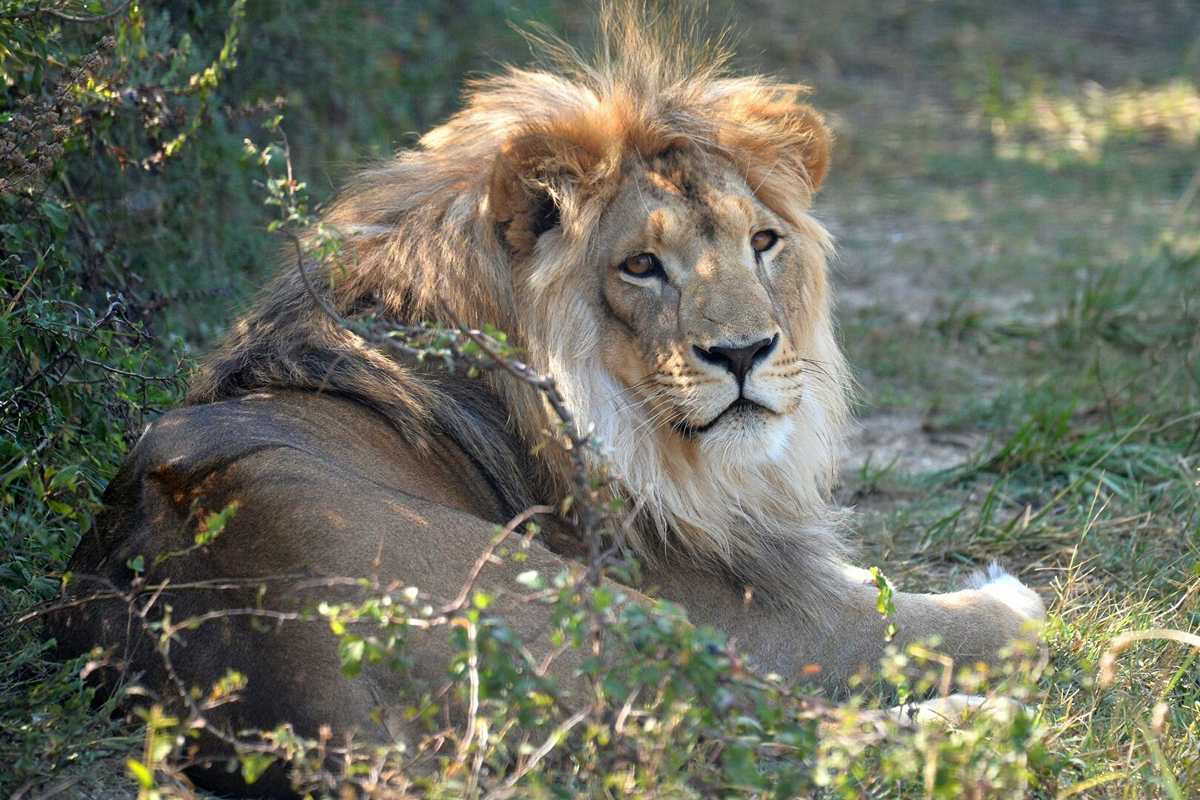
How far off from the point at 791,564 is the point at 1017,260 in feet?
15.4

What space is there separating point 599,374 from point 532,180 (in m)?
0.51

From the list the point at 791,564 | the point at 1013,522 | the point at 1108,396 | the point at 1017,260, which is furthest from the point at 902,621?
the point at 1017,260

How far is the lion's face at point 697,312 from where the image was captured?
11.4ft

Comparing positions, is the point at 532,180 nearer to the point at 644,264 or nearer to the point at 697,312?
the point at 644,264

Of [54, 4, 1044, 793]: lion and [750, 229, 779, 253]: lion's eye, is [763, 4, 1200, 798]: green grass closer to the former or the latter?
[54, 4, 1044, 793]: lion

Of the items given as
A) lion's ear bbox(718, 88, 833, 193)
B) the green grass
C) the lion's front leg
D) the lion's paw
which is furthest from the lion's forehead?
the green grass

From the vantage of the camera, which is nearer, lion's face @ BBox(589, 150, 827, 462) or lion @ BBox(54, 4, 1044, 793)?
lion @ BBox(54, 4, 1044, 793)

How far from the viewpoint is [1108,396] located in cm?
585

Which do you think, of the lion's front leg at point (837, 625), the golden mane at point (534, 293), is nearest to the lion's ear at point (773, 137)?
the golden mane at point (534, 293)

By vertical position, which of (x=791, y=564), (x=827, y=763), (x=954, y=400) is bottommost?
(x=954, y=400)

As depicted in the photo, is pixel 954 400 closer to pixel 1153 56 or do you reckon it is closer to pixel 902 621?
pixel 902 621

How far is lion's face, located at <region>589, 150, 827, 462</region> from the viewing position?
3475 millimetres

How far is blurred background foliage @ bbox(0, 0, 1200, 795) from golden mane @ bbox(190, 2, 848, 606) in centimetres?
66

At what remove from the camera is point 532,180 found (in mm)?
3633
